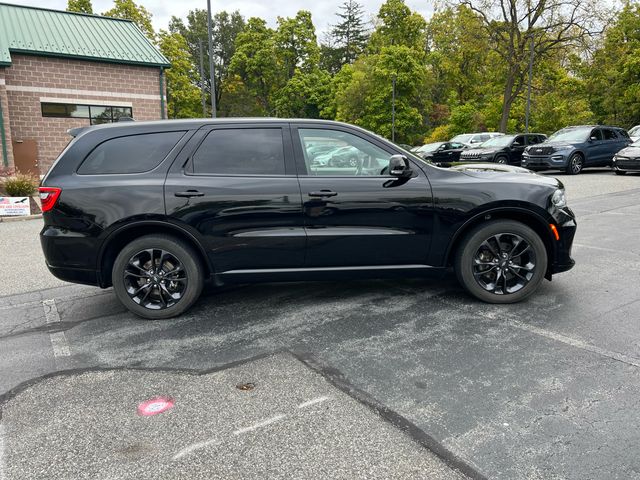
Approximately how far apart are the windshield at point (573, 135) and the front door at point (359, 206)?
669 inches

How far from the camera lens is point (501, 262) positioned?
Result: 4.57 m

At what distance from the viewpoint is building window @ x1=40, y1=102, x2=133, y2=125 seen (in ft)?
67.6

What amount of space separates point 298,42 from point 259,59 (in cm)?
488

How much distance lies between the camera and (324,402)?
9.62 ft

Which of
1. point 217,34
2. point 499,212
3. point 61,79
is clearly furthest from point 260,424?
point 217,34

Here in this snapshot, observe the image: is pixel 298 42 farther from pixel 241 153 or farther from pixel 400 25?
pixel 241 153

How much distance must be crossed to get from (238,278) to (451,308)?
1973 mm

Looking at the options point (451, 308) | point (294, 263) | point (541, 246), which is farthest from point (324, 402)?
point (541, 246)

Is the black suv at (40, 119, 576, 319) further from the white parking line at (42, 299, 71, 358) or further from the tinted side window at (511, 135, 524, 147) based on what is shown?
the tinted side window at (511, 135, 524, 147)

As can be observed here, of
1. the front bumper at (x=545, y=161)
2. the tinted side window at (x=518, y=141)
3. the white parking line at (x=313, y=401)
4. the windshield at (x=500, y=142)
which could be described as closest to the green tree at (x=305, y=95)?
the windshield at (x=500, y=142)

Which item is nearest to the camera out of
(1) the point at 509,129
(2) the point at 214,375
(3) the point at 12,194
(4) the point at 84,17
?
(2) the point at 214,375

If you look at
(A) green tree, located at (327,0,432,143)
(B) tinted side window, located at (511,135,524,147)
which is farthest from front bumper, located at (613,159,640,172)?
(A) green tree, located at (327,0,432,143)

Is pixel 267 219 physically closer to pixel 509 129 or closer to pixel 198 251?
pixel 198 251

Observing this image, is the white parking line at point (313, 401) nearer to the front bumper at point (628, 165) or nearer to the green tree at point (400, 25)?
the front bumper at point (628, 165)
